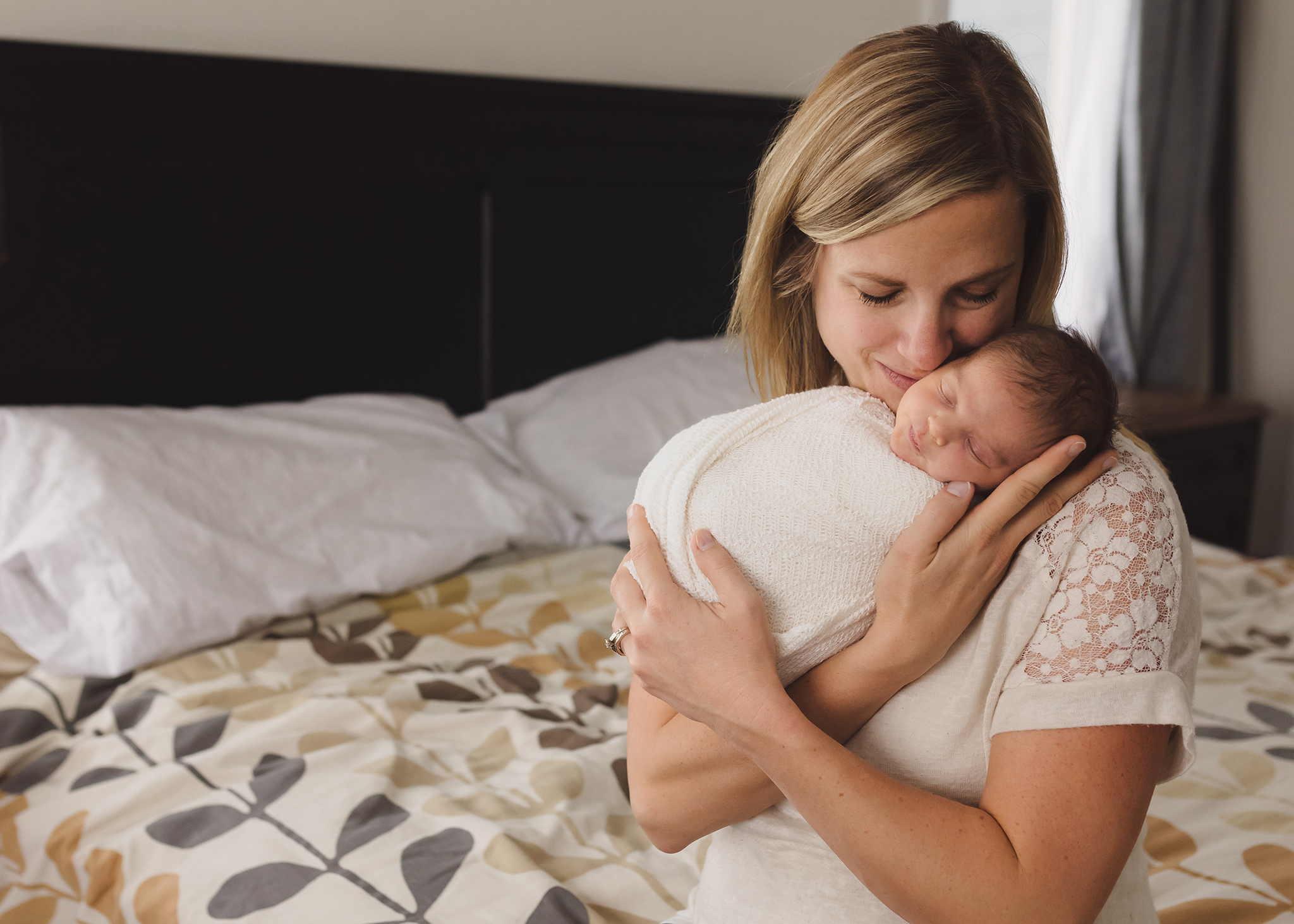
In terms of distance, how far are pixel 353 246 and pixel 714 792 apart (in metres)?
1.68

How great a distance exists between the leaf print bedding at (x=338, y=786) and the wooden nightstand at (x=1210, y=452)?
1867 mm

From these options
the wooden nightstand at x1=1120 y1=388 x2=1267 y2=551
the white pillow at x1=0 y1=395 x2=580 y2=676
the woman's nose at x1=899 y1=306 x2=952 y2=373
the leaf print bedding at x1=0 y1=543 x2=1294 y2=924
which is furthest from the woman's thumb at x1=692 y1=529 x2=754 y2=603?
the wooden nightstand at x1=1120 y1=388 x2=1267 y2=551

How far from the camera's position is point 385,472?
1.82 m

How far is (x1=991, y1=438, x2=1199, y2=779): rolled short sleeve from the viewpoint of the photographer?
0.63 meters

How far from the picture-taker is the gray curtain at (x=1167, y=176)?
121 inches

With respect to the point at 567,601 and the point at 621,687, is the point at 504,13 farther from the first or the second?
the point at 621,687

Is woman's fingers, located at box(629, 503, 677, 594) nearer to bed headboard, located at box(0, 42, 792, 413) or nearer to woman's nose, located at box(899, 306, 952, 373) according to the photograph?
woman's nose, located at box(899, 306, 952, 373)

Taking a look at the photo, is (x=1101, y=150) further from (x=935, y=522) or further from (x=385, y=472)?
(x=935, y=522)

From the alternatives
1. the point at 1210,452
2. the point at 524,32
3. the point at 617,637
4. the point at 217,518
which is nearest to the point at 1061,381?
the point at 617,637

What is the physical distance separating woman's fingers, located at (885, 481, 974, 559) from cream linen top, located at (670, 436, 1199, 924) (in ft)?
0.17

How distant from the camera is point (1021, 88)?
2.61ft

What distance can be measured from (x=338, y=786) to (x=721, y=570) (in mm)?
725

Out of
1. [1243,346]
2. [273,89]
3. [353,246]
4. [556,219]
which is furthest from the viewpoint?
[1243,346]

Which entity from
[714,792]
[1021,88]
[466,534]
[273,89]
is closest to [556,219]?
[273,89]
